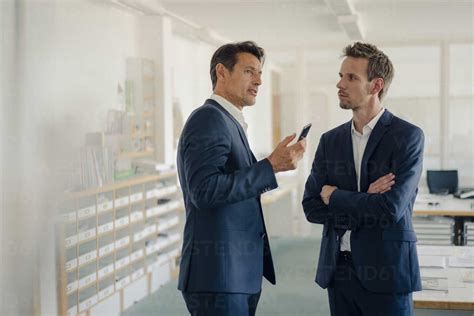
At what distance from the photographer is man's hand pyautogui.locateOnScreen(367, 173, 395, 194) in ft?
6.68

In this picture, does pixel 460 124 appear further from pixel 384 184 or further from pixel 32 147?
pixel 384 184

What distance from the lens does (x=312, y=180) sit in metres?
2.31

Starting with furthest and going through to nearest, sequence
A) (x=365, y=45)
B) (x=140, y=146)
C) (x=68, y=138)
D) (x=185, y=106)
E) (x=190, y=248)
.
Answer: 1. (x=185, y=106)
2. (x=140, y=146)
3. (x=68, y=138)
4. (x=365, y=45)
5. (x=190, y=248)

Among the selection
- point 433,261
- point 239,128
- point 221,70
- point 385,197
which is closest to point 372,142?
point 385,197

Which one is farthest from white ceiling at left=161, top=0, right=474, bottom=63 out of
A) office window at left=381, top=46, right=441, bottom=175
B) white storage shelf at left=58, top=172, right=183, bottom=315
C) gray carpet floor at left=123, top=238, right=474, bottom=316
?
gray carpet floor at left=123, top=238, right=474, bottom=316

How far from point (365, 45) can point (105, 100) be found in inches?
119

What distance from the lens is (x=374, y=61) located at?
86.4 inches

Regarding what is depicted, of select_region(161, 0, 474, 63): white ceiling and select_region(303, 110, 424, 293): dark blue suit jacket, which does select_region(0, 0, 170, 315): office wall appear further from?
select_region(161, 0, 474, 63): white ceiling

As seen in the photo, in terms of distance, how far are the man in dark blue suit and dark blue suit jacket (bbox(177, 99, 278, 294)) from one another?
0.29 meters

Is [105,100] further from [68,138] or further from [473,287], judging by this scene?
[473,287]

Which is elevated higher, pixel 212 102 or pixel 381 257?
pixel 212 102

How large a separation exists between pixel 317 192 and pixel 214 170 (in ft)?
1.95

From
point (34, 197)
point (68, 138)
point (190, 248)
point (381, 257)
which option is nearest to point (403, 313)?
point (381, 257)

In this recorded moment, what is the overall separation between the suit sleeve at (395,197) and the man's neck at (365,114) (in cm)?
16
